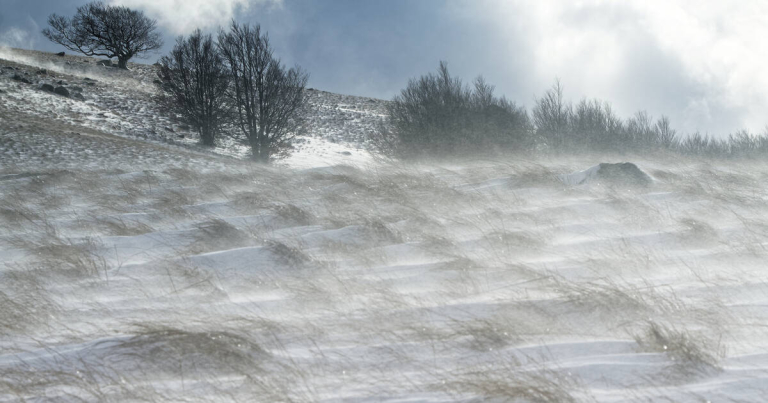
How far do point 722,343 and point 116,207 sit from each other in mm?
6166

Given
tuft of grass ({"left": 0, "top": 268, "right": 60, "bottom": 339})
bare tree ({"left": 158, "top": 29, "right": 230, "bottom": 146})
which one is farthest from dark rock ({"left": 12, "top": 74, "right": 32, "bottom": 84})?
tuft of grass ({"left": 0, "top": 268, "right": 60, "bottom": 339})

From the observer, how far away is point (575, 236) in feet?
16.3

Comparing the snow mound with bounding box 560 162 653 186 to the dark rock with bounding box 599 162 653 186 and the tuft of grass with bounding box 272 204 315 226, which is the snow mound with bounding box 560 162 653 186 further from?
the tuft of grass with bounding box 272 204 315 226

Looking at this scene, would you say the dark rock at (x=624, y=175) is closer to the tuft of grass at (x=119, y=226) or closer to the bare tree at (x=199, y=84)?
the tuft of grass at (x=119, y=226)

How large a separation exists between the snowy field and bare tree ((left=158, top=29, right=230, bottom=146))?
1418cm

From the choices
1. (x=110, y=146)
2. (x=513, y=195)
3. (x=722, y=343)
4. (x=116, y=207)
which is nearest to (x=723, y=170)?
(x=513, y=195)

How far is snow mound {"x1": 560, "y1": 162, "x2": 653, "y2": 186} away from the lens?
698cm

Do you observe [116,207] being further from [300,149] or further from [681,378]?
[300,149]

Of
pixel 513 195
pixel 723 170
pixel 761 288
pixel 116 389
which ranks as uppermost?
pixel 723 170

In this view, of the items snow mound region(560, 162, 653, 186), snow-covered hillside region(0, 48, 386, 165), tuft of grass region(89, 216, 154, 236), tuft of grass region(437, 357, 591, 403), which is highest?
snow-covered hillside region(0, 48, 386, 165)

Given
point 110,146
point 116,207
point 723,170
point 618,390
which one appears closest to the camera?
point 618,390

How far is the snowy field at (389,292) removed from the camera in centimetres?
274

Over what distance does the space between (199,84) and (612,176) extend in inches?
713

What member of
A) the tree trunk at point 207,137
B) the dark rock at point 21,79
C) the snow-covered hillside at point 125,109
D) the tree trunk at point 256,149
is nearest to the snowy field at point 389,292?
the snow-covered hillside at point 125,109
